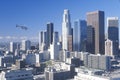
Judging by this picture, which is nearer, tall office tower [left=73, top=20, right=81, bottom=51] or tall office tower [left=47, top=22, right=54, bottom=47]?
tall office tower [left=73, top=20, right=81, bottom=51]

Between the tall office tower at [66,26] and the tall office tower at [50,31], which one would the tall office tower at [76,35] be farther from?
the tall office tower at [50,31]

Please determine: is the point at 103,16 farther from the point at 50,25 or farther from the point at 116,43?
the point at 50,25

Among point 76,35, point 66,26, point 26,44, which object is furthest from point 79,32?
point 26,44

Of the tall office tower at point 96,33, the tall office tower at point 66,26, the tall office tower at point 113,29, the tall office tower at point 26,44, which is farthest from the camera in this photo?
the tall office tower at point 26,44

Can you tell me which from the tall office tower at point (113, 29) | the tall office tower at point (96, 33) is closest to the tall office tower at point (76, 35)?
the tall office tower at point (96, 33)

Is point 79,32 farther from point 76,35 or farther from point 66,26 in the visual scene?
point 66,26

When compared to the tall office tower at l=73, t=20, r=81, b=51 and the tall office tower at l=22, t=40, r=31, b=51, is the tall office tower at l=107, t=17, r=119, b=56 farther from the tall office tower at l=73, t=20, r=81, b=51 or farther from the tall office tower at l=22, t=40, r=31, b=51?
the tall office tower at l=22, t=40, r=31, b=51

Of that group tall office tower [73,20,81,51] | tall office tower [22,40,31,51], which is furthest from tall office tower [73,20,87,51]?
tall office tower [22,40,31,51]

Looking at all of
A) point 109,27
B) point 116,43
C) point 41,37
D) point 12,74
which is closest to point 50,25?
point 41,37

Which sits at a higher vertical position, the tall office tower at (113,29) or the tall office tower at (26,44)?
the tall office tower at (113,29)
